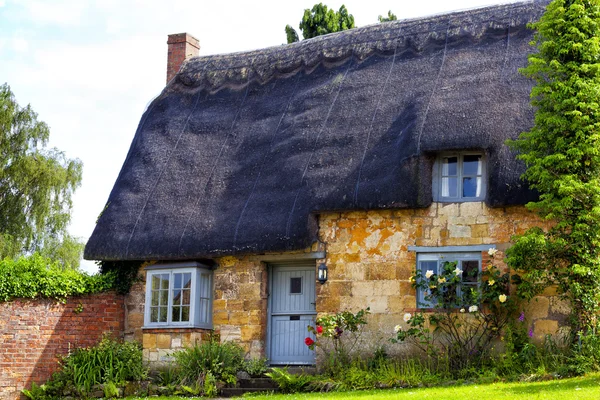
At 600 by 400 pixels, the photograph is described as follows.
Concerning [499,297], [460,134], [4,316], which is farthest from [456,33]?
[4,316]

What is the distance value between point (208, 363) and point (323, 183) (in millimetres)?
3557

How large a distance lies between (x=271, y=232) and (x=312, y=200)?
34.6 inches

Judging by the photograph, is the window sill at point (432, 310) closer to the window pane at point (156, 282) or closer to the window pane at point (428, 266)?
the window pane at point (428, 266)

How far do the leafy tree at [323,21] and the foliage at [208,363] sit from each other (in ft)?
39.9

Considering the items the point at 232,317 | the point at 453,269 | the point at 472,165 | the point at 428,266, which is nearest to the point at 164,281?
the point at 232,317

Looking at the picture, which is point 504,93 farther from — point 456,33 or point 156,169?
point 156,169

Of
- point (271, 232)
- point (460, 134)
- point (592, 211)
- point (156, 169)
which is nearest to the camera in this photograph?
point (592, 211)

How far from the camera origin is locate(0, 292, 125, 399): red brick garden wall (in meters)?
14.8

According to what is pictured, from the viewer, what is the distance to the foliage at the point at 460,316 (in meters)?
12.5

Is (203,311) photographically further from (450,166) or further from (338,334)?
(450,166)

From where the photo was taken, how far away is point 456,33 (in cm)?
1538

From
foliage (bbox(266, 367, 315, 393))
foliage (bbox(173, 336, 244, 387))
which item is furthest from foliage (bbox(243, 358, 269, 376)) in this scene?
foliage (bbox(266, 367, 315, 393))

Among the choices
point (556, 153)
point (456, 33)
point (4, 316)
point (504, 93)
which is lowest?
point (4, 316)

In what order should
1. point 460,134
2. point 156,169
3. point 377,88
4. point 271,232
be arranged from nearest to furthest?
point 460,134 → point 271,232 → point 377,88 → point 156,169
